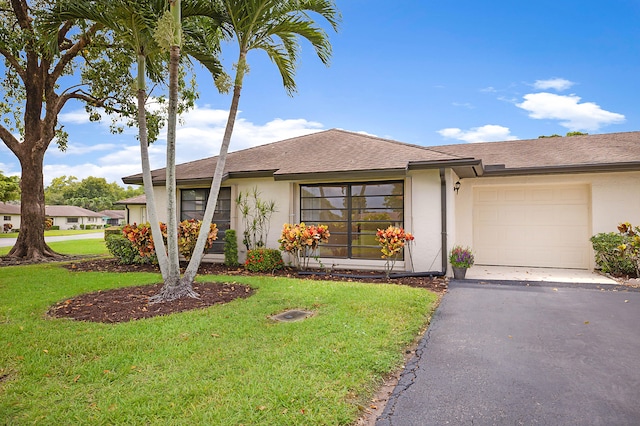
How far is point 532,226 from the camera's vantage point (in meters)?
10.1

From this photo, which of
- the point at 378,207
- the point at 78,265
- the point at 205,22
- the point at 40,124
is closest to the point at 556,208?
the point at 378,207

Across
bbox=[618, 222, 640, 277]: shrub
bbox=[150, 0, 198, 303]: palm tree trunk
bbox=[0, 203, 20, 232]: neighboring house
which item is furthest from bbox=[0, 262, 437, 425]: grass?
bbox=[0, 203, 20, 232]: neighboring house

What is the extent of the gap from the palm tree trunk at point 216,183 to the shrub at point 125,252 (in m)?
5.27

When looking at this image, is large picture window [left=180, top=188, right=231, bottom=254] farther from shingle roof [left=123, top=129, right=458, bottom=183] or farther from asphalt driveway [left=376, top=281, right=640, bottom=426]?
asphalt driveway [left=376, top=281, right=640, bottom=426]

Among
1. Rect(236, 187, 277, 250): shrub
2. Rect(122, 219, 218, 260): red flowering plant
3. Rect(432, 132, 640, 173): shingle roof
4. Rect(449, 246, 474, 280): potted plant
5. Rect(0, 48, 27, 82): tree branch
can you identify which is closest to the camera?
Rect(449, 246, 474, 280): potted plant

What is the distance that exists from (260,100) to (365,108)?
4418 millimetres

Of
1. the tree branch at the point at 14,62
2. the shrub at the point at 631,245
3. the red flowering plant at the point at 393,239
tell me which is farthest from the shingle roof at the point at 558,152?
the tree branch at the point at 14,62

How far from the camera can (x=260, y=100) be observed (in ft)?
42.6

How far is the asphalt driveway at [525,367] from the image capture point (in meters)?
2.65

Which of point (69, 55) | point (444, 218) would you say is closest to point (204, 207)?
point (444, 218)

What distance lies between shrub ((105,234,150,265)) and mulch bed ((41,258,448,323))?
9.70 feet

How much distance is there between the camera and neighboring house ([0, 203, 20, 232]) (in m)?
47.0

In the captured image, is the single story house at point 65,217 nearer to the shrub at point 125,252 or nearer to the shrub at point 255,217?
the shrub at point 125,252

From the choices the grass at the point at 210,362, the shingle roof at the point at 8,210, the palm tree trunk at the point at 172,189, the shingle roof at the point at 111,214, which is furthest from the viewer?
the shingle roof at the point at 111,214
